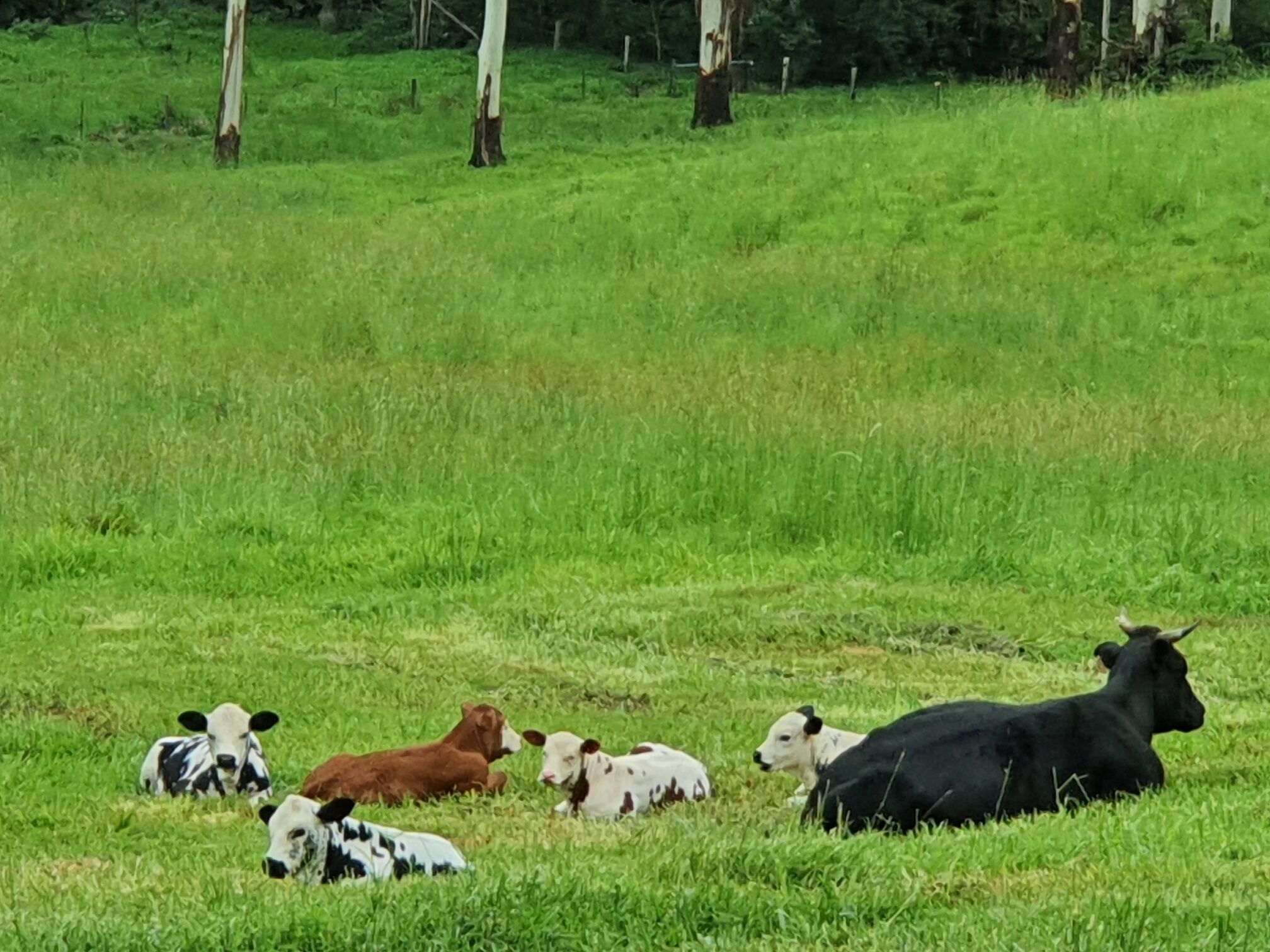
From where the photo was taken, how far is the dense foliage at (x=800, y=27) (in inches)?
2338

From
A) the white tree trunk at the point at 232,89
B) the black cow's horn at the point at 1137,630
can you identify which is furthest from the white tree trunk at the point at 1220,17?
the black cow's horn at the point at 1137,630

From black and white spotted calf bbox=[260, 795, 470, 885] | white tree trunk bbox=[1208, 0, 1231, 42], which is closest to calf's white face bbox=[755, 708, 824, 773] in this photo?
black and white spotted calf bbox=[260, 795, 470, 885]

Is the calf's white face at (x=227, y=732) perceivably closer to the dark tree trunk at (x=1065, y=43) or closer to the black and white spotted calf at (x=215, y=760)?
the black and white spotted calf at (x=215, y=760)

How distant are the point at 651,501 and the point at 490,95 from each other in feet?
82.1

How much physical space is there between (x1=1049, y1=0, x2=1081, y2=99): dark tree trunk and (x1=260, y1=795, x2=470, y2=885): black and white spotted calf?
3250 cm

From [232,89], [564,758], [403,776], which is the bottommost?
[403,776]

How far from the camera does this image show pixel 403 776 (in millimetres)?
8016

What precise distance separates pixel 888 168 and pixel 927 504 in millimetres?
15599

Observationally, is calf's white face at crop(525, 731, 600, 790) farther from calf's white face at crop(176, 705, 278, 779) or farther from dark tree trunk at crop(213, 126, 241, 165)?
dark tree trunk at crop(213, 126, 241, 165)

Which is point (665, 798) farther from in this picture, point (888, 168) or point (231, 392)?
point (888, 168)

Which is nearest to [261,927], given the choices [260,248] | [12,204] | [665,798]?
[665,798]

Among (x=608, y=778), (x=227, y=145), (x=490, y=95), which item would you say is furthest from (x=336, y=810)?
(x=227, y=145)

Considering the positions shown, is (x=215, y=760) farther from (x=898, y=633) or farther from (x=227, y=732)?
(x=898, y=633)

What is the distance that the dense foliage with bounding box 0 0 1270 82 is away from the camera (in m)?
59.4
